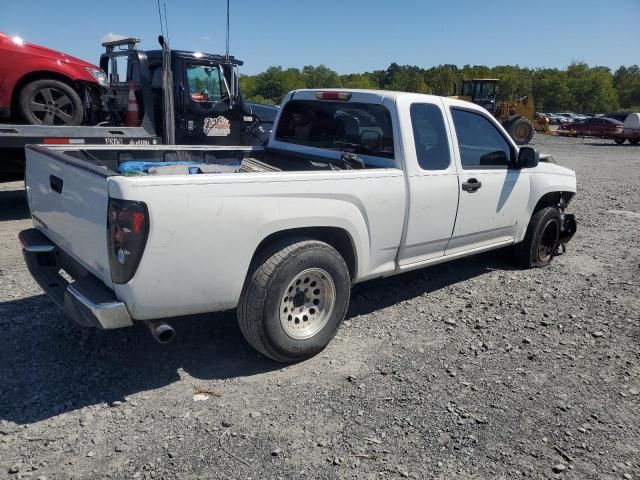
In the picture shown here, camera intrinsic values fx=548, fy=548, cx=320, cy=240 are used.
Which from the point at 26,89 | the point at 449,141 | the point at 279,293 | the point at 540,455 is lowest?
the point at 540,455

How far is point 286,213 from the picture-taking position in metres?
3.45

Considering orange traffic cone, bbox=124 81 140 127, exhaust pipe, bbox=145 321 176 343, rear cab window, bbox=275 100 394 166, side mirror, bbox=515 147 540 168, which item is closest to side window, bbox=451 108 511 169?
side mirror, bbox=515 147 540 168

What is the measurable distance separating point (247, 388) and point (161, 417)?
57cm

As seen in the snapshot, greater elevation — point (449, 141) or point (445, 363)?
point (449, 141)

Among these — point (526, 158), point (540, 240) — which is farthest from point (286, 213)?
point (540, 240)

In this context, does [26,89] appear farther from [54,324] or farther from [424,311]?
[424,311]

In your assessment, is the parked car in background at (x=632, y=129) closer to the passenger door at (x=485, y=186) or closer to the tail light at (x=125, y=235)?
the passenger door at (x=485, y=186)

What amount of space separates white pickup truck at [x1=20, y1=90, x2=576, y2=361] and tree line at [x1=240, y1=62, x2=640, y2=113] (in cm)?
6683

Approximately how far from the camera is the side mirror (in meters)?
5.33

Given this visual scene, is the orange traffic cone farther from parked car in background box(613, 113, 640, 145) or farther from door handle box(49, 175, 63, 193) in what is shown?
parked car in background box(613, 113, 640, 145)

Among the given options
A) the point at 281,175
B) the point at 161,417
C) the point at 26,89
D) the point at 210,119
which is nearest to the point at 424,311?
the point at 281,175

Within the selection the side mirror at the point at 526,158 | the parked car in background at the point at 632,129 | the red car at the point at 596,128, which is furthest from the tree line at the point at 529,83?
the side mirror at the point at 526,158

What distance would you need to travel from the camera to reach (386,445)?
294 centimetres

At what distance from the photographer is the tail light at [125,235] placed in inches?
113
